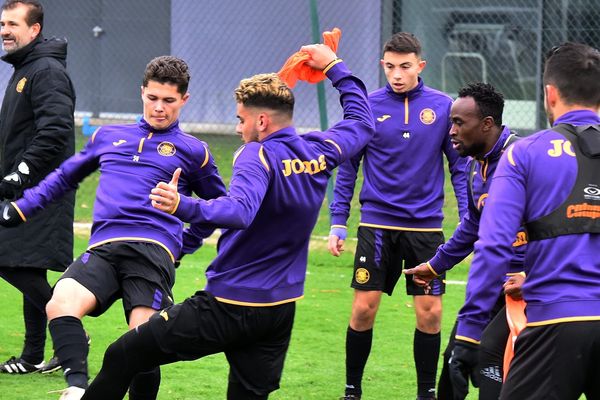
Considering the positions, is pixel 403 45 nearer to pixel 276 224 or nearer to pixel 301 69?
pixel 301 69

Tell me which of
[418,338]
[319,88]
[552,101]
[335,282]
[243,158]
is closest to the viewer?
[552,101]

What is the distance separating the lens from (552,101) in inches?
173

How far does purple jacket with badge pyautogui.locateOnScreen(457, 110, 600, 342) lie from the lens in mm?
4180

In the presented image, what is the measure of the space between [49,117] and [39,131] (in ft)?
0.35

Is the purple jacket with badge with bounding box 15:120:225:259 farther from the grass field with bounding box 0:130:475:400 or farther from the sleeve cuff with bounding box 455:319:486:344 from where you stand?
the sleeve cuff with bounding box 455:319:486:344

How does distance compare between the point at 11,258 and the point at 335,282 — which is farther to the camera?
the point at 335,282

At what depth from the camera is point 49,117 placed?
681 centimetres

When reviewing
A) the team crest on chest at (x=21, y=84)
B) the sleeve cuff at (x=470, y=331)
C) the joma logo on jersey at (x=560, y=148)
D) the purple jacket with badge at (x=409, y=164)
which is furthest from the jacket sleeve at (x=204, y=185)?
the joma logo on jersey at (x=560, y=148)

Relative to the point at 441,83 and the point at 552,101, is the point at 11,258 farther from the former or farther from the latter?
A: the point at 441,83

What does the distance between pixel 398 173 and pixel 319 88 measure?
504cm

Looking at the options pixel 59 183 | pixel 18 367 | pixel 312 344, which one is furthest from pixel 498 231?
pixel 312 344

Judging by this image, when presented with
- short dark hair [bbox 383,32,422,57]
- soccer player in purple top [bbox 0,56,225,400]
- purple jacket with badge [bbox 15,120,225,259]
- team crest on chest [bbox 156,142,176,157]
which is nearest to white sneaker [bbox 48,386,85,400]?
soccer player in purple top [bbox 0,56,225,400]

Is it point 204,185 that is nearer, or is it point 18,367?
point 204,185

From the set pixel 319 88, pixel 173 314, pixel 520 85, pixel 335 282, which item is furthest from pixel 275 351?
pixel 520 85
